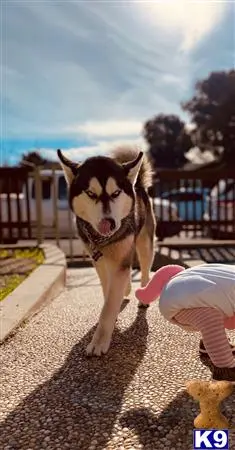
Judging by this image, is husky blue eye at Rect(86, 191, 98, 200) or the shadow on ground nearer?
the shadow on ground

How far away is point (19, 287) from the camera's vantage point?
373 centimetres

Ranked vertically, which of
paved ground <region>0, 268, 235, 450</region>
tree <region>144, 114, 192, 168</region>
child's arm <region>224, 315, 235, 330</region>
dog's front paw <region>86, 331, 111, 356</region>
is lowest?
paved ground <region>0, 268, 235, 450</region>

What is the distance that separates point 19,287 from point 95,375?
1.77m

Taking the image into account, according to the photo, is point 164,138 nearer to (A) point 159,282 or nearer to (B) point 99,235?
(B) point 99,235

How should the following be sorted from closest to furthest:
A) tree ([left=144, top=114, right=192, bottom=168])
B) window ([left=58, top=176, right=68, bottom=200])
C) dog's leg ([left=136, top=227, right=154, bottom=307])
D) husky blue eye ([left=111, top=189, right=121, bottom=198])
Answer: husky blue eye ([left=111, top=189, right=121, bottom=198]) < dog's leg ([left=136, top=227, right=154, bottom=307]) < window ([left=58, top=176, right=68, bottom=200]) < tree ([left=144, top=114, right=192, bottom=168])

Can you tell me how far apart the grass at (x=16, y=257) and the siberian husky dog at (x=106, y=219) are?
1.14m

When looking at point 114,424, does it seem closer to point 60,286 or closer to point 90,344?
point 90,344

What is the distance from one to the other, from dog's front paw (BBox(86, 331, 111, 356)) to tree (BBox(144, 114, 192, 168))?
146 feet

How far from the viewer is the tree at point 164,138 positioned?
46969mm

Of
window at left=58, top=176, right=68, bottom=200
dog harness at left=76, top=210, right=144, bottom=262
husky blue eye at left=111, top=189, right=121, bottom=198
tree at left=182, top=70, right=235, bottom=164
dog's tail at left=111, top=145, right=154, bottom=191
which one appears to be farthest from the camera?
tree at left=182, top=70, right=235, bottom=164

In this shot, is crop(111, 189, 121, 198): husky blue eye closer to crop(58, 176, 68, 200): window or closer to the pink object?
the pink object

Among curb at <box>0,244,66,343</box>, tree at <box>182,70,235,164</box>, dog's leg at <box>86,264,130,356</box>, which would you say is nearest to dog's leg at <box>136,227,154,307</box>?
curb at <box>0,244,66,343</box>

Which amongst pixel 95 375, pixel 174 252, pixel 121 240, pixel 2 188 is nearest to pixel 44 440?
pixel 95 375

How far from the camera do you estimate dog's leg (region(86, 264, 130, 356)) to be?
239 cm
